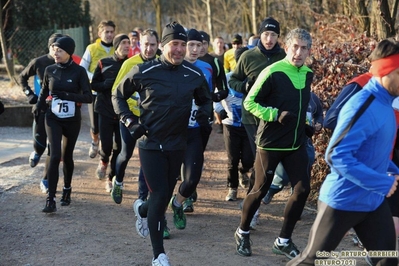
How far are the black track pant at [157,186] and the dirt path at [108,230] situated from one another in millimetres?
493

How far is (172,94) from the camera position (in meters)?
5.76

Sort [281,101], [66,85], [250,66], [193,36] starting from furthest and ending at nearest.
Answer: [66,85]
[193,36]
[250,66]
[281,101]

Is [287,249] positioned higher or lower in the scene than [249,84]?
lower

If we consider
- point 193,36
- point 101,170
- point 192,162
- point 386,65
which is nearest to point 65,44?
point 193,36

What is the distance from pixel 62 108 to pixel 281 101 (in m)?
2.89

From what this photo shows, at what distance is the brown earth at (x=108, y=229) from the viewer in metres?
6.30

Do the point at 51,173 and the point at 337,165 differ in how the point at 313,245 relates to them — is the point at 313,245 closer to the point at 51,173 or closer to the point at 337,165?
the point at 337,165

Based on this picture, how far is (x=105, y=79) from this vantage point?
28.3 feet

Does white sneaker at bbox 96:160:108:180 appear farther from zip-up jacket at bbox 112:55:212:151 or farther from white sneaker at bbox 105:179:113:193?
zip-up jacket at bbox 112:55:212:151

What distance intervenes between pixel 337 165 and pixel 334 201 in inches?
10.8

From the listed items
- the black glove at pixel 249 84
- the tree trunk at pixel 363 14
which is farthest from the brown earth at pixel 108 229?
the tree trunk at pixel 363 14

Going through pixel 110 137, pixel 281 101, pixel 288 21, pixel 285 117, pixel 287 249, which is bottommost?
Result: pixel 287 249

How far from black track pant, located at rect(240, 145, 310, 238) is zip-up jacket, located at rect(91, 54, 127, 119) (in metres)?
3.02

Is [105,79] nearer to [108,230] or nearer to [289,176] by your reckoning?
Result: [108,230]
